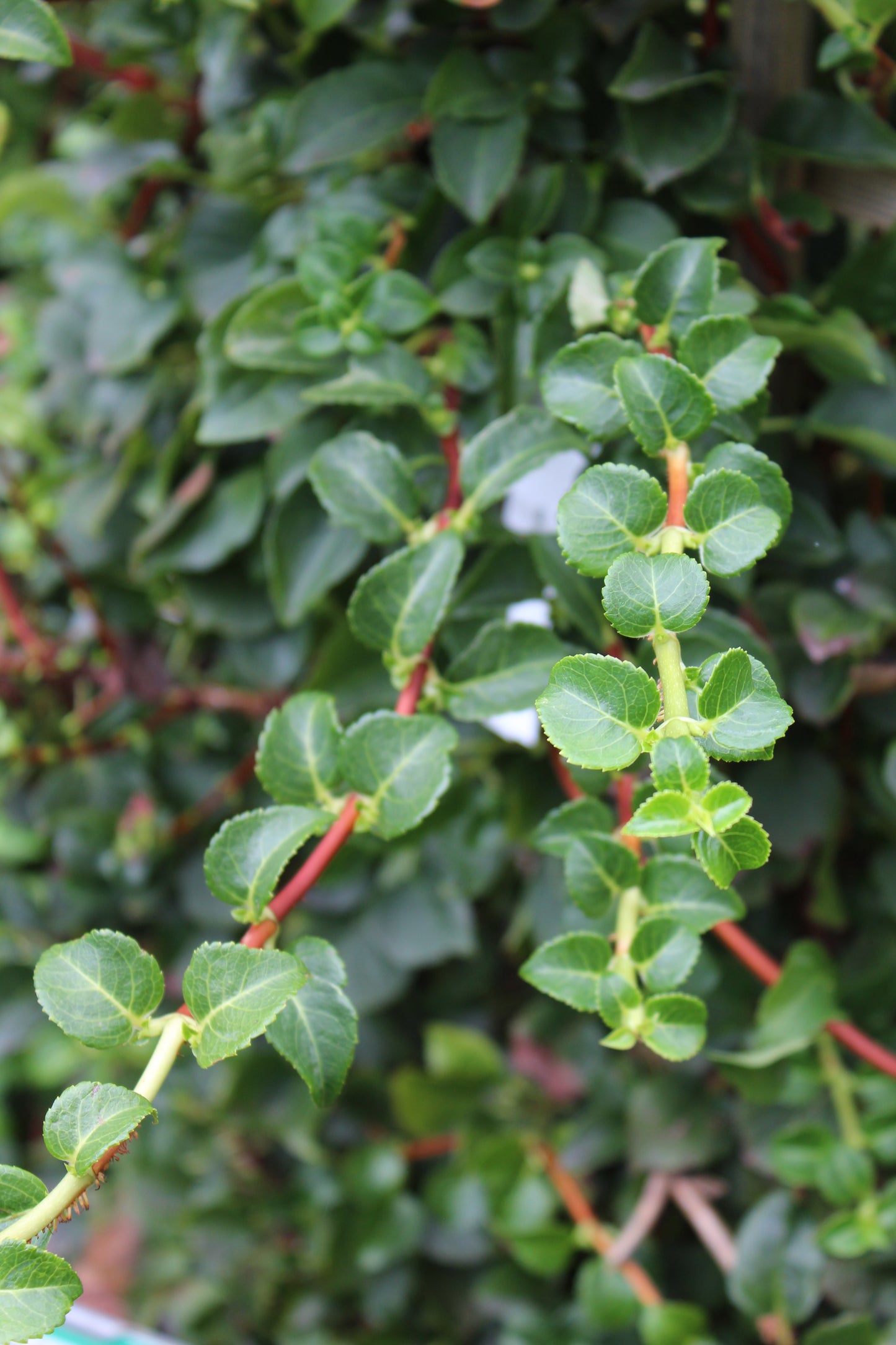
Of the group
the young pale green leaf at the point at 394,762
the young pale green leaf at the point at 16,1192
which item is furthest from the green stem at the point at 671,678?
the young pale green leaf at the point at 16,1192

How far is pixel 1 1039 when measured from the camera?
96cm

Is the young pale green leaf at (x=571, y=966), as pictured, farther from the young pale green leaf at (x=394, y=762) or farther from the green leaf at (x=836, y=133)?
the green leaf at (x=836, y=133)

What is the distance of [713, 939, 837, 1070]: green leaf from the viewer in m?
0.58

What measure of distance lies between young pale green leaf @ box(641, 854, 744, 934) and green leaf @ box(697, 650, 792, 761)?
15 centimetres

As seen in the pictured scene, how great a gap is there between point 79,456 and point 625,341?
25.9 inches

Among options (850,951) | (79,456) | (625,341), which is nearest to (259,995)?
(625,341)

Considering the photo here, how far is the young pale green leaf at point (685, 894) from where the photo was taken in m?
0.45

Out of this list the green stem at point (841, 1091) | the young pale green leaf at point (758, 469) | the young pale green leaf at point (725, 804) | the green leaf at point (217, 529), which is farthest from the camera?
the green leaf at point (217, 529)

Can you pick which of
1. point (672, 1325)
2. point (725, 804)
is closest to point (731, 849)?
point (725, 804)

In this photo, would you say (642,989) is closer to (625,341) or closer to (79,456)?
(625,341)

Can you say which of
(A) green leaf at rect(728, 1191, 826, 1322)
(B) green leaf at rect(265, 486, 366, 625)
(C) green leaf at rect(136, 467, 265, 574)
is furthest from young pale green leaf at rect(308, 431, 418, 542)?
(A) green leaf at rect(728, 1191, 826, 1322)

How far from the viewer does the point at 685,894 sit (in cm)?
45

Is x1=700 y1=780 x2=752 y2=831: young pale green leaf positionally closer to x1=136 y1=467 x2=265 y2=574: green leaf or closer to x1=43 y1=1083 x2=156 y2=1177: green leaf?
x1=43 y1=1083 x2=156 y2=1177: green leaf

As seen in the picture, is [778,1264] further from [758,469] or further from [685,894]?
[758,469]
